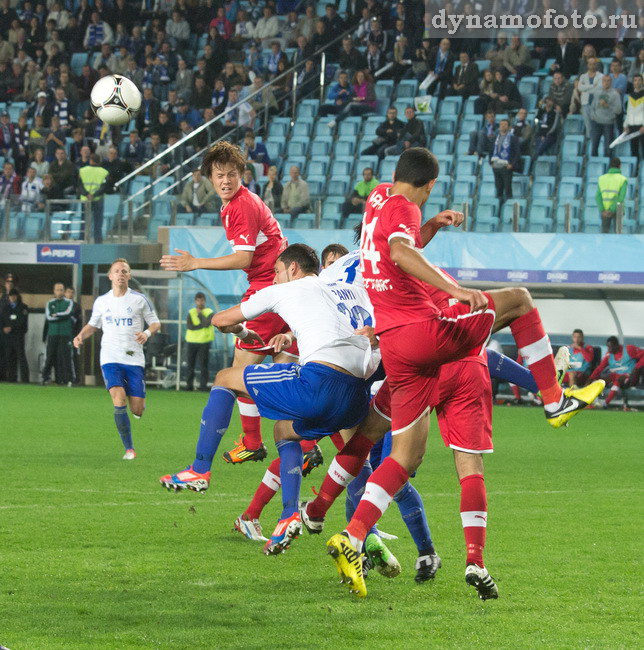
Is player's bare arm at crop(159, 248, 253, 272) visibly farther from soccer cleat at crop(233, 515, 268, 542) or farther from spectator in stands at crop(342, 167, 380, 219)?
spectator in stands at crop(342, 167, 380, 219)

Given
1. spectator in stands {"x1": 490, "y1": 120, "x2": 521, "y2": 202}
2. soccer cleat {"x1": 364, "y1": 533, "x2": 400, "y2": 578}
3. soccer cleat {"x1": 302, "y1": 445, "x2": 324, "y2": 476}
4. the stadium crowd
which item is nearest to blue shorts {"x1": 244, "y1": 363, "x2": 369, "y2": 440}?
soccer cleat {"x1": 364, "y1": 533, "x2": 400, "y2": 578}

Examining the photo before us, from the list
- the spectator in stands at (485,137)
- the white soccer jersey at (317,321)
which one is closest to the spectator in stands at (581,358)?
the spectator in stands at (485,137)

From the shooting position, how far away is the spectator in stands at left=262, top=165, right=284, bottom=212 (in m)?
21.9

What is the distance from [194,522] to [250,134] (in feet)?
53.7

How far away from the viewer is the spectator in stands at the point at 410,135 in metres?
22.6

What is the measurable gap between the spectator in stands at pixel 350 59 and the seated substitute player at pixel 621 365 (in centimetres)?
878

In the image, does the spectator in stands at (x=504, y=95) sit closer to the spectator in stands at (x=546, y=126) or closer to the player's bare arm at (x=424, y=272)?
the spectator in stands at (x=546, y=126)

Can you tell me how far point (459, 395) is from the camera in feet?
19.6

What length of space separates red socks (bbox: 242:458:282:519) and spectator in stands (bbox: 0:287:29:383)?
57.0 feet

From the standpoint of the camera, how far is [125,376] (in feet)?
42.4

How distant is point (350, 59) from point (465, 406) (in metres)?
20.3

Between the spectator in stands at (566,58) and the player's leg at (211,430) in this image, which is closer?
the player's leg at (211,430)

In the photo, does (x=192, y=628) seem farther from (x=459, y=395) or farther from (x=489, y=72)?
(x=489, y=72)

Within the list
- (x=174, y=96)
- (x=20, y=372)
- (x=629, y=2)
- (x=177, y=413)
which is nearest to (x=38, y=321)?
(x=20, y=372)
